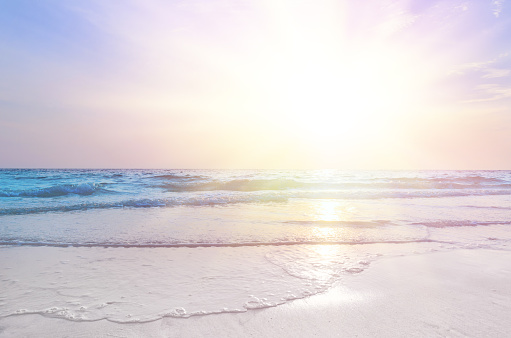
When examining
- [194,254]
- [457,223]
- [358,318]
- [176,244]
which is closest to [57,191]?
[176,244]

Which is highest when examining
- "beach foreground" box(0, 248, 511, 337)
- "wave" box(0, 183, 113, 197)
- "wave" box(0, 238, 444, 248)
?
"beach foreground" box(0, 248, 511, 337)

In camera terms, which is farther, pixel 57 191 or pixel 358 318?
pixel 57 191

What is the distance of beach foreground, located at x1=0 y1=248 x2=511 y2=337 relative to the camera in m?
3.07

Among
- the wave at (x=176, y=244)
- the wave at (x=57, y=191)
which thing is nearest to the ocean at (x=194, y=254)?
the wave at (x=176, y=244)

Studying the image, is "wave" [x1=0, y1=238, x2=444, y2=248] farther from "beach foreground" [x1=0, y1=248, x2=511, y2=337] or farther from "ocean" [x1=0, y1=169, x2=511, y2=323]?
"beach foreground" [x1=0, y1=248, x2=511, y2=337]

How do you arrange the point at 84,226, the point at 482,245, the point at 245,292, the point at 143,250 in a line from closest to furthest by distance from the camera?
the point at 245,292 → the point at 143,250 → the point at 482,245 → the point at 84,226

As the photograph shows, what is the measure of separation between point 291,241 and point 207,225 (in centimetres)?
317

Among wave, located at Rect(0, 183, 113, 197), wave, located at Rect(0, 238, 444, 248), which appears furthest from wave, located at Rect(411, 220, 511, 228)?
wave, located at Rect(0, 183, 113, 197)

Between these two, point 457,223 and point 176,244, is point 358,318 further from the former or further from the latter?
point 457,223

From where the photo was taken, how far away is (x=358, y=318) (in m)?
3.33

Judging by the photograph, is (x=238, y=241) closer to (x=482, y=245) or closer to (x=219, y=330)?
(x=219, y=330)

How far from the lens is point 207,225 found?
30.0 feet

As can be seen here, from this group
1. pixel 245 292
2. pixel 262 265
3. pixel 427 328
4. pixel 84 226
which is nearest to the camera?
pixel 427 328

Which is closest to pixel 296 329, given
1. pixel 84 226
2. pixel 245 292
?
pixel 245 292
